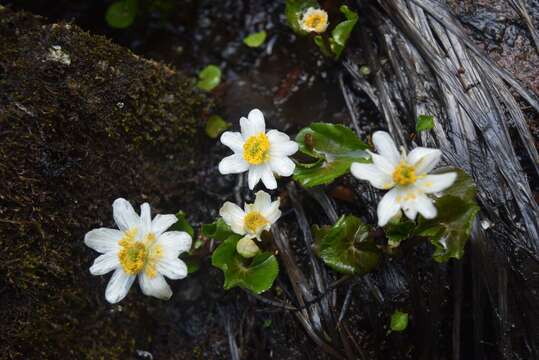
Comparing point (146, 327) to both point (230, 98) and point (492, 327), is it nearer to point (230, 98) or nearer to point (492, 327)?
point (230, 98)

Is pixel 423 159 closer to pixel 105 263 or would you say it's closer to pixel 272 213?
pixel 272 213

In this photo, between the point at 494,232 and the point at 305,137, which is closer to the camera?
the point at 494,232

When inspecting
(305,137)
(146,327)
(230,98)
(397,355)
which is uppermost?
(305,137)

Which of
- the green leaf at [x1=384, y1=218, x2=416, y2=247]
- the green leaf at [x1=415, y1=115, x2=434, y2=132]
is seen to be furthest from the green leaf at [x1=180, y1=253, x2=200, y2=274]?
the green leaf at [x1=415, y1=115, x2=434, y2=132]

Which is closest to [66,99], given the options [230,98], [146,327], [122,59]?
[122,59]

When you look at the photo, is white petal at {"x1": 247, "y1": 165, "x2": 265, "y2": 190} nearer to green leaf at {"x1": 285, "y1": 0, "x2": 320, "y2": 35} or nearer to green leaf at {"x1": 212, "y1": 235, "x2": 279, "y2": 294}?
green leaf at {"x1": 212, "y1": 235, "x2": 279, "y2": 294}

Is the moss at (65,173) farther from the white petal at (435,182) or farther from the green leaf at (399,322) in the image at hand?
the white petal at (435,182)
